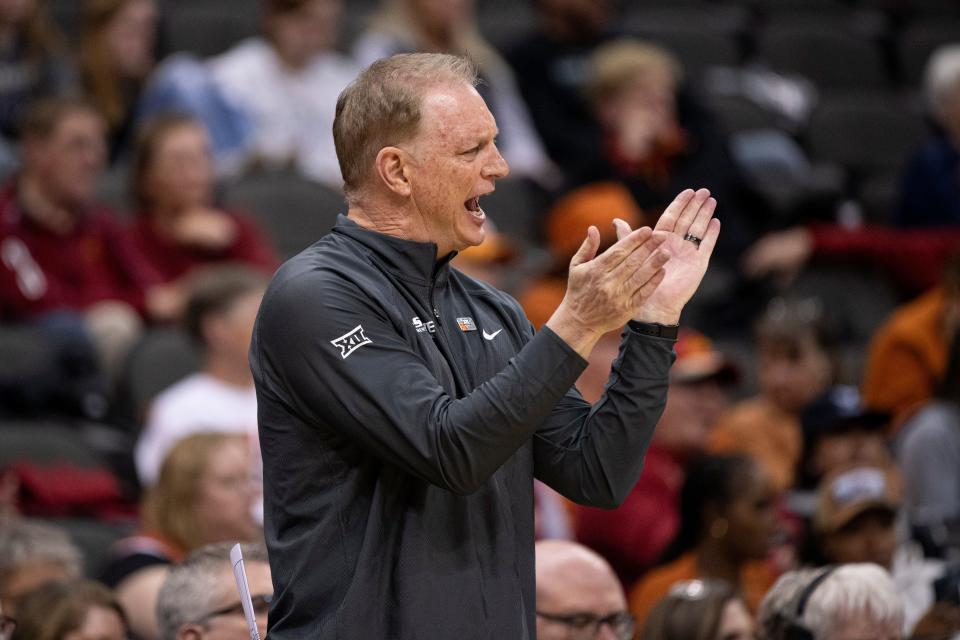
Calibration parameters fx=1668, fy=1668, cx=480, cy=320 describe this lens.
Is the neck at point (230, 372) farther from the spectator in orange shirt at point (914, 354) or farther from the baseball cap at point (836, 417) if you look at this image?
the spectator in orange shirt at point (914, 354)

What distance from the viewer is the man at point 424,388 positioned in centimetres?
230

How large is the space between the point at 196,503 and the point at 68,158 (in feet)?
6.84

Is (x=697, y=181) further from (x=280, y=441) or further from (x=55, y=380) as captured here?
(x=280, y=441)

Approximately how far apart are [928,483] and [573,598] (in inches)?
104

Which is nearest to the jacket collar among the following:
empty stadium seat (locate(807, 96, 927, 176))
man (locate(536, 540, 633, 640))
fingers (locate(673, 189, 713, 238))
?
fingers (locate(673, 189, 713, 238))

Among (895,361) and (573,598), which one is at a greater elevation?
(573,598)

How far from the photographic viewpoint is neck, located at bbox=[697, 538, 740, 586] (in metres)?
4.84

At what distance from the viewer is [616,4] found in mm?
9344

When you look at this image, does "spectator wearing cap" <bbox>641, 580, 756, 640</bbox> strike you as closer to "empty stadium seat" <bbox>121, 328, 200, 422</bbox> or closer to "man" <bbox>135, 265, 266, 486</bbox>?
"man" <bbox>135, 265, 266, 486</bbox>

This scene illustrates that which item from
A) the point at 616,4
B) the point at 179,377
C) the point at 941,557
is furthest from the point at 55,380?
the point at 616,4

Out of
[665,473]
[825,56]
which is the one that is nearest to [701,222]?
[665,473]

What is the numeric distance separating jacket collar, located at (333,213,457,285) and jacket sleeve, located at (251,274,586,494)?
100 millimetres

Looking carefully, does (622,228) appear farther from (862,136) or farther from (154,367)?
(862,136)

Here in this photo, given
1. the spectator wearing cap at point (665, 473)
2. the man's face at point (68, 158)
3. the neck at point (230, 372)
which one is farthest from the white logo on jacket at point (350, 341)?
the man's face at point (68, 158)
